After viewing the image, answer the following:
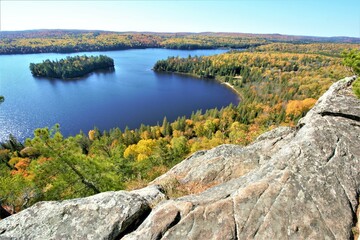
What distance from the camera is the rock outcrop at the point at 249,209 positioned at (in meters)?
7.78

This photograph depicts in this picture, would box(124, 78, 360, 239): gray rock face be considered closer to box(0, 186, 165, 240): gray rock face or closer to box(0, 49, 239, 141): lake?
box(0, 186, 165, 240): gray rock face

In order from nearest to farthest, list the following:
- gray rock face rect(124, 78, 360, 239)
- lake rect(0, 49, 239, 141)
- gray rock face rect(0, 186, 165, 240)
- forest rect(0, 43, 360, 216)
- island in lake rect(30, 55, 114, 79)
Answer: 1. gray rock face rect(124, 78, 360, 239)
2. gray rock face rect(0, 186, 165, 240)
3. forest rect(0, 43, 360, 216)
4. lake rect(0, 49, 239, 141)
5. island in lake rect(30, 55, 114, 79)

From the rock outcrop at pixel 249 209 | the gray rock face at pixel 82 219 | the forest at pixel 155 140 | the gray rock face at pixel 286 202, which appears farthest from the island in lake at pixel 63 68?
the gray rock face at pixel 286 202

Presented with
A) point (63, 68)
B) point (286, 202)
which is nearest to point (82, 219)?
point (286, 202)

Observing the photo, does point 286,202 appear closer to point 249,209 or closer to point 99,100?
point 249,209

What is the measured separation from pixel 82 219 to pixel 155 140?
62340 mm

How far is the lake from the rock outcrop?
283 ft

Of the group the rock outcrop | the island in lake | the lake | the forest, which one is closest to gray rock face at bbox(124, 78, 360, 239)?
the rock outcrop

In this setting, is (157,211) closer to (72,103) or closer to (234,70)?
(72,103)

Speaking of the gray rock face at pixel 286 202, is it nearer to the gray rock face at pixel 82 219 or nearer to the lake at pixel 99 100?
the gray rock face at pixel 82 219

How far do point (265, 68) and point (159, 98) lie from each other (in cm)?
10425

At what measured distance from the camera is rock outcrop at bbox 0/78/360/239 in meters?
7.78

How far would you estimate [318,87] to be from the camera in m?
130

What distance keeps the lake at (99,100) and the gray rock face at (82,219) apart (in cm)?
8550
